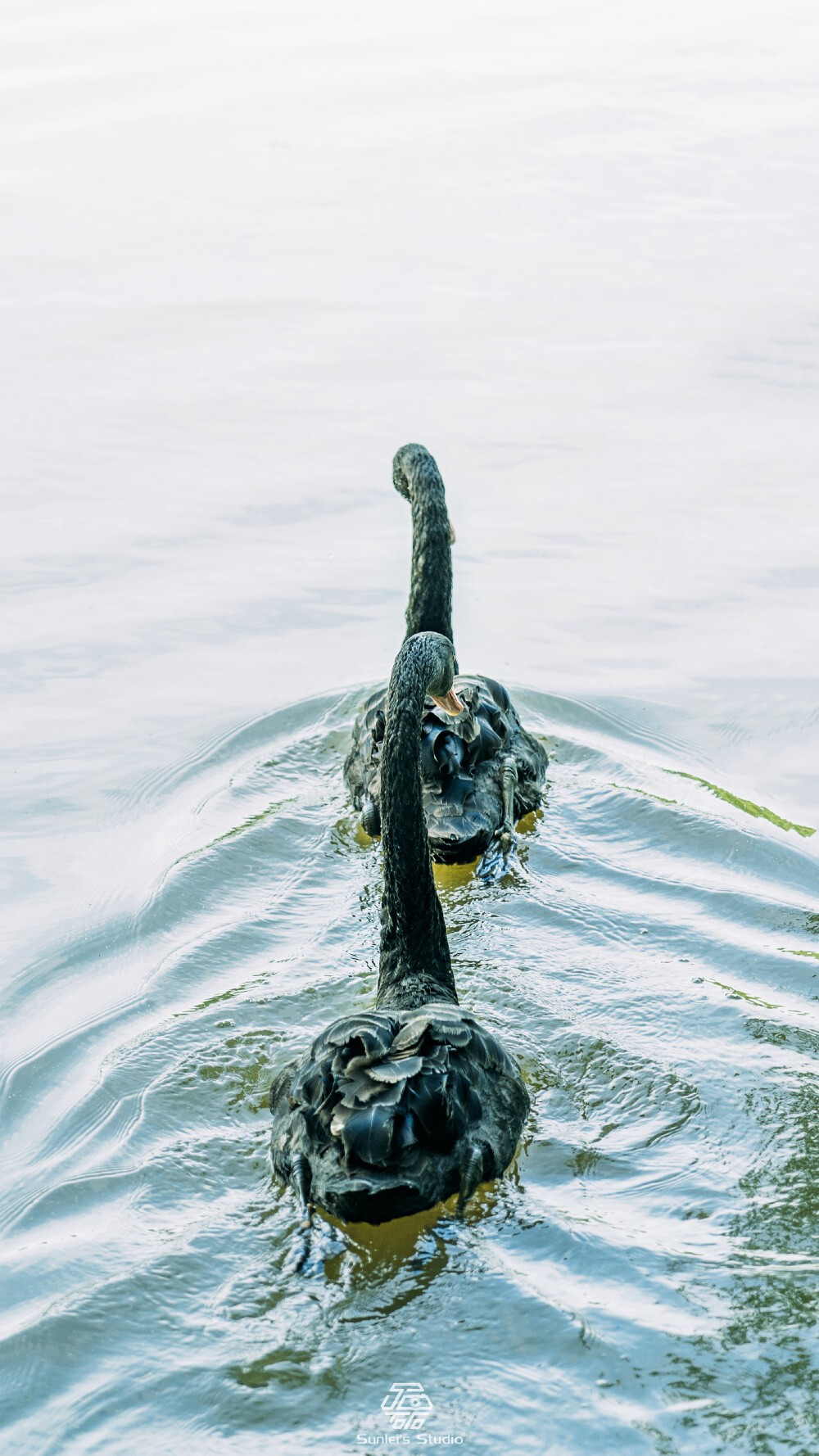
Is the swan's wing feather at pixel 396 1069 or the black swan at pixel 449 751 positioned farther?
the black swan at pixel 449 751

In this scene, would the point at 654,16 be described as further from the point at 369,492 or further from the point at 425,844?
the point at 425,844

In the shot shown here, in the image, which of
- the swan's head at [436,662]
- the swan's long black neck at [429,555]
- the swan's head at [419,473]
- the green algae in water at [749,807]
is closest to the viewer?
the swan's head at [436,662]

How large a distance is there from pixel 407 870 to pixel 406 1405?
2.07 meters

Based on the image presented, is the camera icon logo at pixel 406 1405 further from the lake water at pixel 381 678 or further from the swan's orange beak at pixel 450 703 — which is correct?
the swan's orange beak at pixel 450 703

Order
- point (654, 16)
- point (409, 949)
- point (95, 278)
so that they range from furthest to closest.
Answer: point (654, 16), point (95, 278), point (409, 949)

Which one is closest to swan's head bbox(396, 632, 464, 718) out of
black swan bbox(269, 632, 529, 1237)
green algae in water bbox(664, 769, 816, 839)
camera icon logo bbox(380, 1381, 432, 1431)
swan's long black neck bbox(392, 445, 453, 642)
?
black swan bbox(269, 632, 529, 1237)

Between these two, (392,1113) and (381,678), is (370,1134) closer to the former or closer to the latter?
(392,1113)

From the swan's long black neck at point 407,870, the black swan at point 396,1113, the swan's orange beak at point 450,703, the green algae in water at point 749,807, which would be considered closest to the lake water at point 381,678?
the green algae in water at point 749,807

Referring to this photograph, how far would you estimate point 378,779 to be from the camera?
724 centimetres

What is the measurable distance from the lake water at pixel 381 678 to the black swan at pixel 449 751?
0.22 meters

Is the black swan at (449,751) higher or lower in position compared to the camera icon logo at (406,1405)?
higher

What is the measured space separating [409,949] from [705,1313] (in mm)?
1766

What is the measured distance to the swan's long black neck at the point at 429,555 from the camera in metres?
7.88

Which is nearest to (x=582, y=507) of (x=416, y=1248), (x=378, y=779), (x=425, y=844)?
(x=378, y=779)
